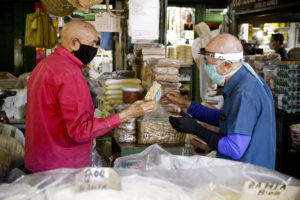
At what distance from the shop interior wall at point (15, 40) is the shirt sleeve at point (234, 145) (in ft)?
27.2

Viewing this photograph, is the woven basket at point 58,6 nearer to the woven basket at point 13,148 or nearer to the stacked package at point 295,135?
the woven basket at point 13,148

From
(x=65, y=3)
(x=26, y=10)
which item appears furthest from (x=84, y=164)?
(x=26, y=10)

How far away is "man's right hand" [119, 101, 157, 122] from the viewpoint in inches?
92.2

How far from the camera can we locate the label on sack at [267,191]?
1180mm

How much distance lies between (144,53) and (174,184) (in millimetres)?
2622

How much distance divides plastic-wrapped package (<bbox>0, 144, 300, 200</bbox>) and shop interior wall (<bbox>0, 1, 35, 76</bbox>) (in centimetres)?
868

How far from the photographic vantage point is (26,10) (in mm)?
9367

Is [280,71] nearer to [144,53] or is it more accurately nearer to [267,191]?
[144,53]

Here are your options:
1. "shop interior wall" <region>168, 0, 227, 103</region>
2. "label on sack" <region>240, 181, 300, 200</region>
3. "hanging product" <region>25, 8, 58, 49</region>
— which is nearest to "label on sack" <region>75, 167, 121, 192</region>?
"label on sack" <region>240, 181, 300, 200</region>

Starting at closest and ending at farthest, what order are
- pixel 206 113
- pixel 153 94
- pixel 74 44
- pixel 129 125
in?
pixel 74 44 < pixel 153 94 < pixel 206 113 < pixel 129 125

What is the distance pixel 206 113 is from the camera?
9.10 ft

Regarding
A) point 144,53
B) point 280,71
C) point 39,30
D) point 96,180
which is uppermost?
point 39,30

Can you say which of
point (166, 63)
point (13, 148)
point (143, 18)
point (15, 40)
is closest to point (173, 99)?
point (166, 63)

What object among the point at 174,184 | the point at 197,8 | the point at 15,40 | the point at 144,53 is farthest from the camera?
the point at 15,40
